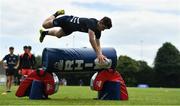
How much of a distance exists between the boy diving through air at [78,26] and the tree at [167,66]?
7420 cm

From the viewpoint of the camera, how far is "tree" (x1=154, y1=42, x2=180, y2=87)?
94669 mm

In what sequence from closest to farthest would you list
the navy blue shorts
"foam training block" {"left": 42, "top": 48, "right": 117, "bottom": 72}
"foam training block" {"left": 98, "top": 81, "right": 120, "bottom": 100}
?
1. "foam training block" {"left": 42, "top": 48, "right": 117, "bottom": 72}
2. the navy blue shorts
3. "foam training block" {"left": 98, "top": 81, "right": 120, "bottom": 100}

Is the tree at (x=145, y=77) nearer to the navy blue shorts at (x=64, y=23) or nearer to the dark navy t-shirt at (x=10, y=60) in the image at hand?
the dark navy t-shirt at (x=10, y=60)

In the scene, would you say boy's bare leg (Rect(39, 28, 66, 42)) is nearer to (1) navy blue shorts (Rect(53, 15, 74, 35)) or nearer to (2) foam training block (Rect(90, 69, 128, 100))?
(1) navy blue shorts (Rect(53, 15, 74, 35))

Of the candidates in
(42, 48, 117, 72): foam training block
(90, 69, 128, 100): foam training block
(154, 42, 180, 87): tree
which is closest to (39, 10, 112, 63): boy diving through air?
(42, 48, 117, 72): foam training block

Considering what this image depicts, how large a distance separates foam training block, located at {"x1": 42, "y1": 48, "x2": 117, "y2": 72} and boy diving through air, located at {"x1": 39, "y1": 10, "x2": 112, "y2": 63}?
54 centimetres

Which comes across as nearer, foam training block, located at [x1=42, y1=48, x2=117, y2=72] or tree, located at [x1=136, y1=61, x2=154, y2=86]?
foam training block, located at [x1=42, y1=48, x2=117, y2=72]

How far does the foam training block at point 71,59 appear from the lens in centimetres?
1496

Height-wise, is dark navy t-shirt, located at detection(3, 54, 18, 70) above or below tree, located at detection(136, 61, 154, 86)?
above

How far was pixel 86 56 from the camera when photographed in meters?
15.2

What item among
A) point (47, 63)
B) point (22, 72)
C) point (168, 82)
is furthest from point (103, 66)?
point (168, 82)

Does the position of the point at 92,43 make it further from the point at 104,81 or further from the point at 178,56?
the point at 178,56

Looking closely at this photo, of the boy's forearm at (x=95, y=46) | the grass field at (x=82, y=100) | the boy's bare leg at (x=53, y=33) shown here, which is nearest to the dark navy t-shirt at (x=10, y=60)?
the grass field at (x=82, y=100)

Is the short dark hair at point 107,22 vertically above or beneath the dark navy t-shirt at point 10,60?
above
